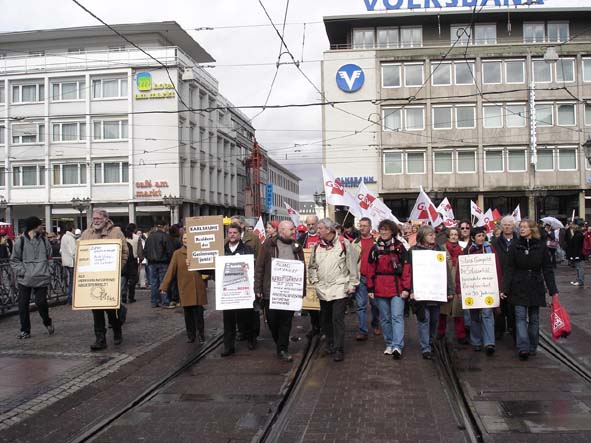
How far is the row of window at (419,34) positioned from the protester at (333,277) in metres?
39.2

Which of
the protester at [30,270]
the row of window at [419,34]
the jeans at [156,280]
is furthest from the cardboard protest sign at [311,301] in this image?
the row of window at [419,34]

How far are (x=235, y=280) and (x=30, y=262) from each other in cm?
360

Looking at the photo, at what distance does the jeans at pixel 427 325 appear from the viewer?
823 cm

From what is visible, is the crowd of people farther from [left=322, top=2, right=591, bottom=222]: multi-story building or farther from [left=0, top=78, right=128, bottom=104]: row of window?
[left=0, top=78, right=128, bottom=104]: row of window

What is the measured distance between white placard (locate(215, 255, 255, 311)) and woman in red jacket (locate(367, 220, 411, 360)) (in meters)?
1.63

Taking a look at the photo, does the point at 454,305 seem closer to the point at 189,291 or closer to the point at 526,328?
the point at 526,328

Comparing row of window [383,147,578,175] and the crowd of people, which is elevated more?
row of window [383,147,578,175]

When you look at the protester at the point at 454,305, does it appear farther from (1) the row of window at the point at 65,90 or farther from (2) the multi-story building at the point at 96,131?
(1) the row of window at the point at 65,90

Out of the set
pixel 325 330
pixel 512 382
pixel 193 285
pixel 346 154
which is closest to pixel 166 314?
pixel 193 285

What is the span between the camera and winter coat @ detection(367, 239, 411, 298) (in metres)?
8.23

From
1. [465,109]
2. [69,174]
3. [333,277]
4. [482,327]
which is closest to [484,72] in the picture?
[465,109]

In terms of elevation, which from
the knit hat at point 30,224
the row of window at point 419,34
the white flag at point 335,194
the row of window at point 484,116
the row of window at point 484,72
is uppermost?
the row of window at point 419,34

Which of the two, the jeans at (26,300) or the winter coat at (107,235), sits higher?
the winter coat at (107,235)

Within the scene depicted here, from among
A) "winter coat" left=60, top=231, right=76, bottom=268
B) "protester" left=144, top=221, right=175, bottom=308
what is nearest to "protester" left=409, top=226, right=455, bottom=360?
"protester" left=144, top=221, right=175, bottom=308
